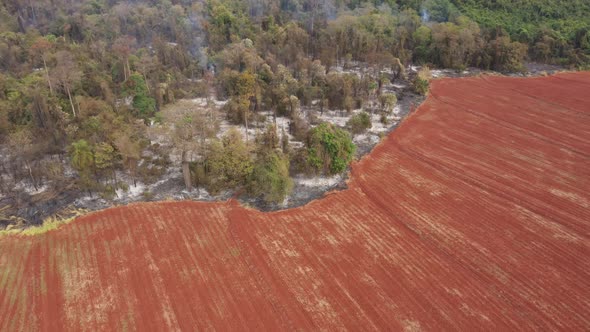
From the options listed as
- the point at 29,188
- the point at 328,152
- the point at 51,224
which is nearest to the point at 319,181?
the point at 328,152

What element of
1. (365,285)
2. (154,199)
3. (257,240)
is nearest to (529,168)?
(365,285)

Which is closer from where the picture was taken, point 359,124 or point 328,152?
point 328,152

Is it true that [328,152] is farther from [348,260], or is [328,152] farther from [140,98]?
[140,98]

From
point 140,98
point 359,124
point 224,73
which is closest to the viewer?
point 140,98

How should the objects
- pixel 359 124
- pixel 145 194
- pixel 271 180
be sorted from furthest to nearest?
pixel 359 124, pixel 145 194, pixel 271 180

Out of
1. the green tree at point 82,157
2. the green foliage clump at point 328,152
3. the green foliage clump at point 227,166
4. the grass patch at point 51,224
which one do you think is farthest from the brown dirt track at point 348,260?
the green tree at point 82,157

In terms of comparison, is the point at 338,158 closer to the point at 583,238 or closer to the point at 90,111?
the point at 583,238

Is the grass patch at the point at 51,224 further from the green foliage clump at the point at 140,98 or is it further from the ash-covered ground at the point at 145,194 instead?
the green foliage clump at the point at 140,98
